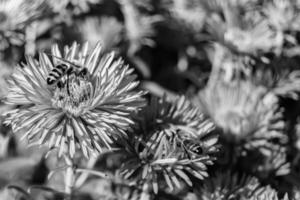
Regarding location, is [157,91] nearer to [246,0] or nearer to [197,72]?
[197,72]

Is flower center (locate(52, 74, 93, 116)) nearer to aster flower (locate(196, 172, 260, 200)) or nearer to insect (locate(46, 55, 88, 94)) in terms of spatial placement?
insect (locate(46, 55, 88, 94))

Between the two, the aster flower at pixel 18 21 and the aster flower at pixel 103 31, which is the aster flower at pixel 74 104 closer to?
the aster flower at pixel 18 21

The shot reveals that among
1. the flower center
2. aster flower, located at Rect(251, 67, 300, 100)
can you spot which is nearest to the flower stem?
the flower center

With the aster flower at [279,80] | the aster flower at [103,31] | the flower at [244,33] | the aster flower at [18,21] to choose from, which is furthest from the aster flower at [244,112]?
the aster flower at [18,21]

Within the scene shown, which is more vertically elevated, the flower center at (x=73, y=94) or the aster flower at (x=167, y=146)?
the flower center at (x=73, y=94)

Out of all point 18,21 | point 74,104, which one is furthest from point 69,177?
point 18,21

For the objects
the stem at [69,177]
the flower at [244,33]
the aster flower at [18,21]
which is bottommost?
the stem at [69,177]
